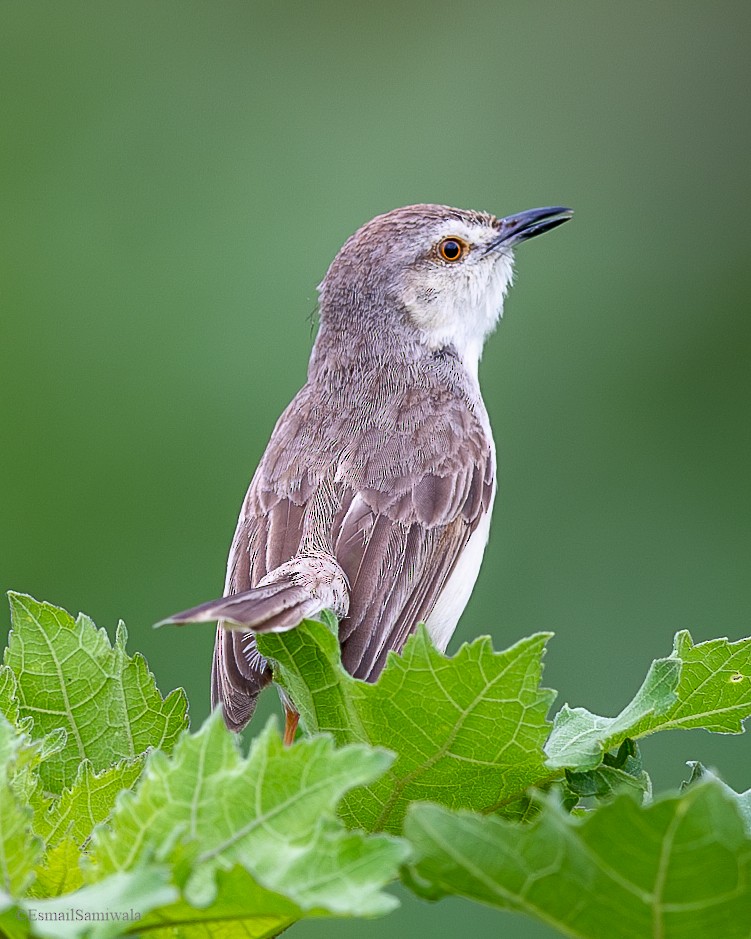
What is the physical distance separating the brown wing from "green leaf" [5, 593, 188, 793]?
125cm

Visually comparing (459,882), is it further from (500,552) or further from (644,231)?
(644,231)

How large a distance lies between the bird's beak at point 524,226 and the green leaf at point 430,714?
12.7 feet

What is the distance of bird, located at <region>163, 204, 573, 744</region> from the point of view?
3742 mm

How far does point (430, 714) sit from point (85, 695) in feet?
2.22

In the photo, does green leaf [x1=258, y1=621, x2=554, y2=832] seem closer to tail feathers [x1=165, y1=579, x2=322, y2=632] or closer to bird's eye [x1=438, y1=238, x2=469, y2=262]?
tail feathers [x1=165, y1=579, x2=322, y2=632]

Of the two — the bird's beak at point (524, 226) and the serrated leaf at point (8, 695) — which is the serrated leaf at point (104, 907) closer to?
the serrated leaf at point (8, 695)

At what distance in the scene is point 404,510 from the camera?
4.26m

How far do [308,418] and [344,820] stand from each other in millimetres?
2887

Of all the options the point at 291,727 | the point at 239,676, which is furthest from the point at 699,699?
the point at 239,676

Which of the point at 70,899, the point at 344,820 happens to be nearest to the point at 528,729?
the point at 344,820

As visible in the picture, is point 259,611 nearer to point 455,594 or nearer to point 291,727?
point 291,727

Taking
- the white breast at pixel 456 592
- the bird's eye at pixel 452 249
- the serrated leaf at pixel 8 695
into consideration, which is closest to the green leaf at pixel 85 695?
the serrated leaf at pixel 8 695

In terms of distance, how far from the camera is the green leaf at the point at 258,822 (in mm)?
1270

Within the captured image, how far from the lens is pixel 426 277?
5.23 meters
